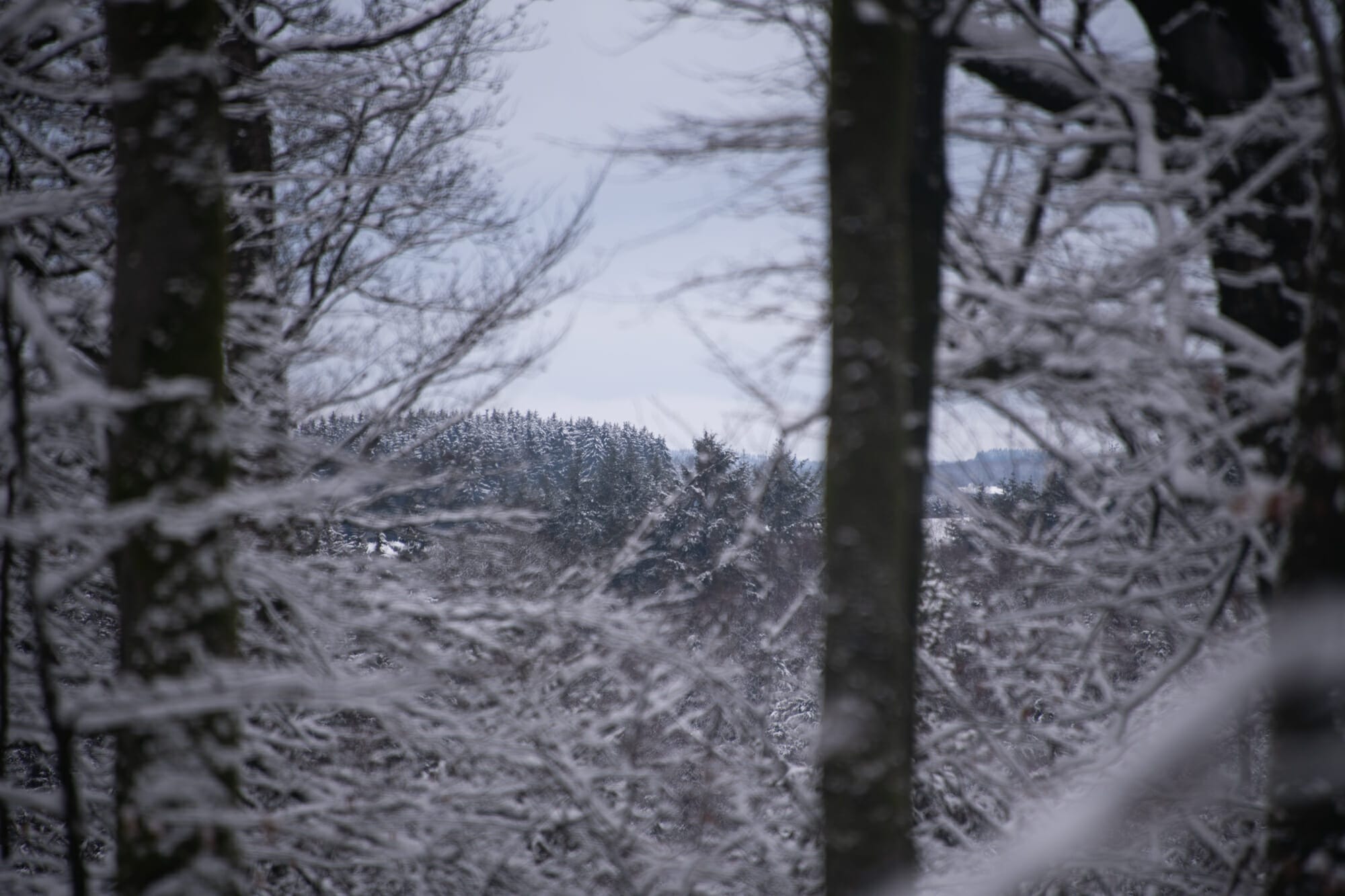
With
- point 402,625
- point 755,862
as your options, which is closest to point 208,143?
point 402,625

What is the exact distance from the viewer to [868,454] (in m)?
2.55

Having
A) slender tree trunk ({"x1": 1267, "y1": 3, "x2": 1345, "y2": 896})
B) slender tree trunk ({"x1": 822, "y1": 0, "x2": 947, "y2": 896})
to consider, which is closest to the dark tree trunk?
slender tree trunk ({"x1": 822, "y1": 0, "x2": 947, "y2": 896})

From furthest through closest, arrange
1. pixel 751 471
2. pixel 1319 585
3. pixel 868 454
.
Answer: pixel 751 471, pixel 868 454, pixel 1319 585

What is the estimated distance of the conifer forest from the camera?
2482mm

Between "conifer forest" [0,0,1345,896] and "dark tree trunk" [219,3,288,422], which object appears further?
"dark tree trunk" [219,3,288,422]

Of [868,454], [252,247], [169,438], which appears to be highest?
[252,247]

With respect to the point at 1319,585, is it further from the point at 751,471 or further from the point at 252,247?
the point at 252,247

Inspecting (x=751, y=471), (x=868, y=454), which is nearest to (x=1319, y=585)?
(x=868, y=454)

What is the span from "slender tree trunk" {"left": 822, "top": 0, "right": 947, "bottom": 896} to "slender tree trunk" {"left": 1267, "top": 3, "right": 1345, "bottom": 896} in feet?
4.11

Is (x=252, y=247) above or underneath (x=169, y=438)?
above

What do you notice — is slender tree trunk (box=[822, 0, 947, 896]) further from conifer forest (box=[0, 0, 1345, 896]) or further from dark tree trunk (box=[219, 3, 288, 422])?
dark tree trunk (box=[219, 3, 288, 422])

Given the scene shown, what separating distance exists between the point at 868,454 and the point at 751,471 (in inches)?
79.4

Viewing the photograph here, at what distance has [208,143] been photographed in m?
2.60

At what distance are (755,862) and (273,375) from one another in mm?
4534
